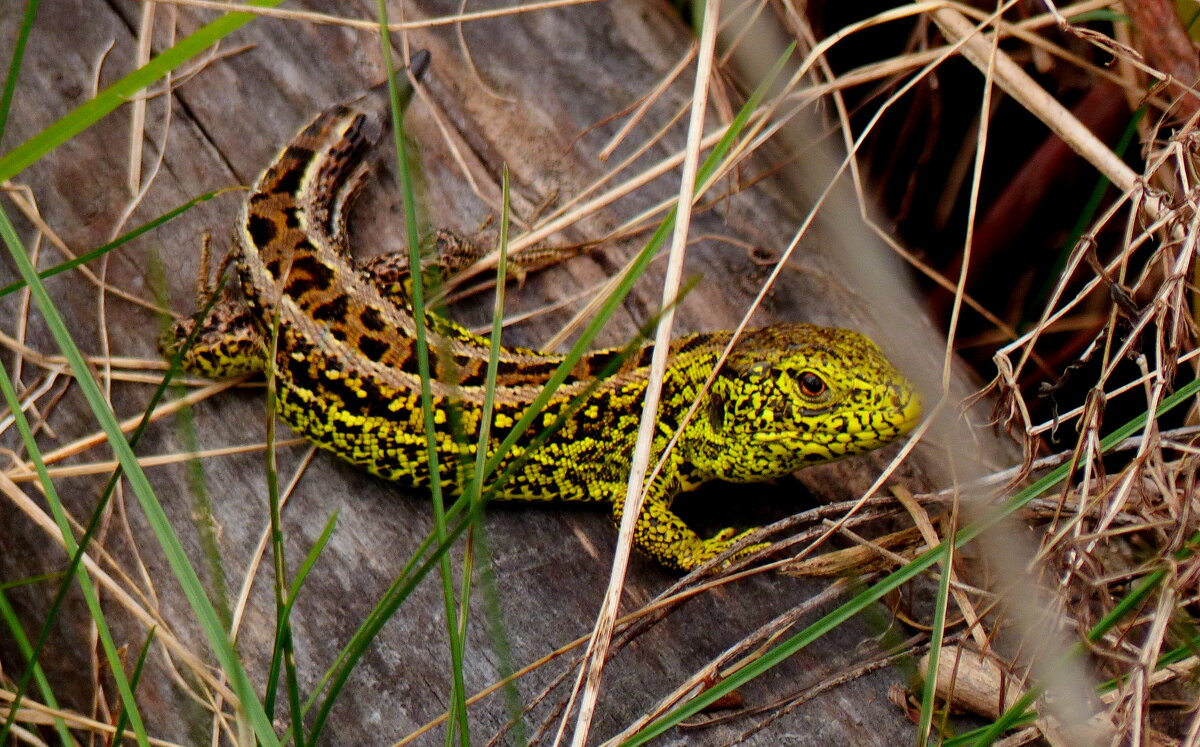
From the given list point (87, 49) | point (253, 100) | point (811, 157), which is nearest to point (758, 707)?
point (811, 157)

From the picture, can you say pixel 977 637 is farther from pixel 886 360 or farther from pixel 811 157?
pixel 811 157

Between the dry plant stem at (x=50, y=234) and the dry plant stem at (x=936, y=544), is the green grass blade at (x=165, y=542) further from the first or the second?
the dry plant stem at (x=936, y=544)

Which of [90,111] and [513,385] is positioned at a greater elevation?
[90,111]

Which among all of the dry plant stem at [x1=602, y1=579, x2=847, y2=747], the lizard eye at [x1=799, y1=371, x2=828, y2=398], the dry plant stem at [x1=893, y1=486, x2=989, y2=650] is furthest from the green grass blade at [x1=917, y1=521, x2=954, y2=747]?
the lizard eye at [x1=799, y1=371, x2=828, y2=398]

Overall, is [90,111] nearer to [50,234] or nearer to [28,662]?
[28,662]

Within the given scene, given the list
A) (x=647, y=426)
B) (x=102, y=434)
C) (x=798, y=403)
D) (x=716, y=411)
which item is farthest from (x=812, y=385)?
(x=102, y=434)

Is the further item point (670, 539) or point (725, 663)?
point (670, 539)

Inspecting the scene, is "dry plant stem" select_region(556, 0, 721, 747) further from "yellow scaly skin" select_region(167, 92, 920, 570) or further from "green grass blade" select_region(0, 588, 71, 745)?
"green grass blade" select_region(0, 588, 71, 745)
